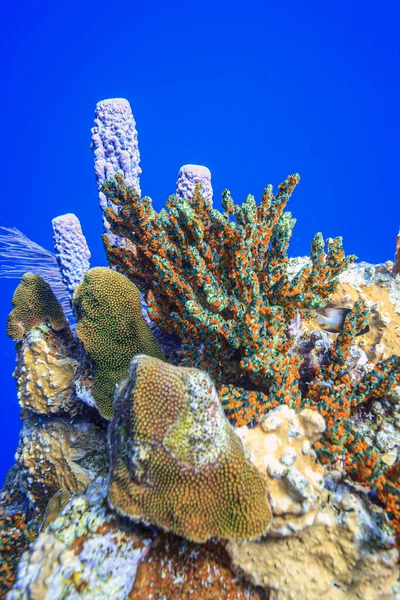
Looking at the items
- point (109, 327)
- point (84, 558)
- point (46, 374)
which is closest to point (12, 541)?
point (46, 374)

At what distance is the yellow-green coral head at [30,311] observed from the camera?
11.6 feet

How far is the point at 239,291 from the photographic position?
2.40 m

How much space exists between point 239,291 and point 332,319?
119cm

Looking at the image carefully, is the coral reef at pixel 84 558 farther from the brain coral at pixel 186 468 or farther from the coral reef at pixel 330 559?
the coral reef at pixel 330 559

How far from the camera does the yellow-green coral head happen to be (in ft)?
11.6

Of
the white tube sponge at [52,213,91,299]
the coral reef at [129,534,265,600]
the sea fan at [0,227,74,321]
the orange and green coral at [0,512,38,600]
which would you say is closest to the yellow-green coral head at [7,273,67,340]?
the orange and green coral at [0,512,38,600]

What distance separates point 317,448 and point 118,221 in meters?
2.45

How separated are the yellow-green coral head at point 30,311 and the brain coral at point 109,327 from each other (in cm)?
109

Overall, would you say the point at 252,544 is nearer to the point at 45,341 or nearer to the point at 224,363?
the point at 224,363

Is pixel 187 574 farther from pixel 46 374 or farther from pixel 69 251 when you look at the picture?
pixel 69 251

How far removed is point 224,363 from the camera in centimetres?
243

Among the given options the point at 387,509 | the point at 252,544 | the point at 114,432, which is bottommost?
the point at 252,544

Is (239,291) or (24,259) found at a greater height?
(239,291)

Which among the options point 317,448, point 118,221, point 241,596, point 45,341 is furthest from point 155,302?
point 241,596
